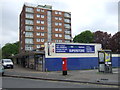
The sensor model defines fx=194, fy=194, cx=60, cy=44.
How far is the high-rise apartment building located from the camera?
248ft

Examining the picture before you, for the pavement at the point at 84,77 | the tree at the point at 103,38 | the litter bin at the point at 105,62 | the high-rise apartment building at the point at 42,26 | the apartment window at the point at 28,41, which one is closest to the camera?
the pavement at the point at 84,77

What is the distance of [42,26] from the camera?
3105 inches

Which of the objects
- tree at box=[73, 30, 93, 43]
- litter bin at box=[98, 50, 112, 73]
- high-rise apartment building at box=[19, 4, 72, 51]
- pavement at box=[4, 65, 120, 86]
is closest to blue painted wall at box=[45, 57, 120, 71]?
pavement at box=[4, 65, 120, 86]

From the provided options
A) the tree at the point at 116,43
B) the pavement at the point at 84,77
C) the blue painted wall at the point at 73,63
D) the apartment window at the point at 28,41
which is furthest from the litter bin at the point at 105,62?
the apartment window at the point at 28,41

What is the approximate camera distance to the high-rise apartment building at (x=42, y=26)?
75.6 metres

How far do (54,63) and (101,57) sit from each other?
970cm

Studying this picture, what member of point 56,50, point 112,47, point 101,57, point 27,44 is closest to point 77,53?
point 56,50

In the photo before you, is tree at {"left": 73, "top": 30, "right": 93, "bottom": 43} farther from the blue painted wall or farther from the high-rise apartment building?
the blue painted wall

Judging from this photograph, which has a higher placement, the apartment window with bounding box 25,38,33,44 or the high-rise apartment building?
the high-rise apartment building

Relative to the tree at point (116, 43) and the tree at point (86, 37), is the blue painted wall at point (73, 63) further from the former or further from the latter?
the tree at point (86, 37)

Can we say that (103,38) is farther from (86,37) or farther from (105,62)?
(105,62)

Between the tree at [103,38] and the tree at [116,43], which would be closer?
the tree at [116,43]

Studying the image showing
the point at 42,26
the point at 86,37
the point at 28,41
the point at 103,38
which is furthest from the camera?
the point at 42,26

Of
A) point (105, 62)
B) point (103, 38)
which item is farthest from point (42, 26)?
point (105, 62)
